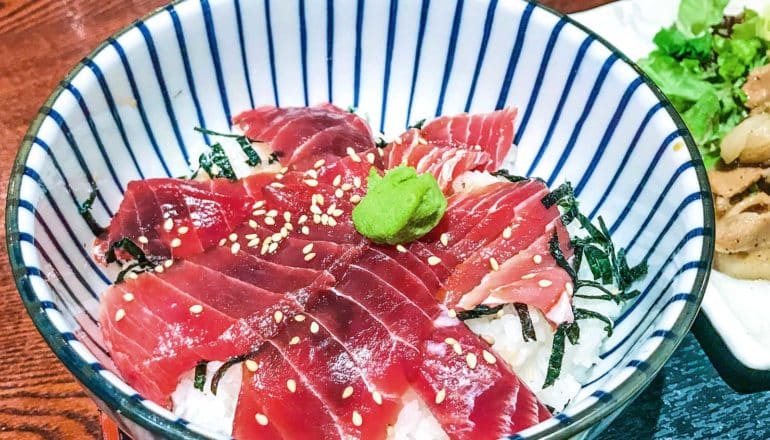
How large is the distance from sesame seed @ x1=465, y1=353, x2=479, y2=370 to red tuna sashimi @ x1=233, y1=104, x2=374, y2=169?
2.30 feet

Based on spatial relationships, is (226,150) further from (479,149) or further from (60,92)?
(479,149)

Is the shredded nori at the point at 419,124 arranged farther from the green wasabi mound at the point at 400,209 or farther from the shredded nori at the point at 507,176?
the green wasabi mound at the point at 400,209

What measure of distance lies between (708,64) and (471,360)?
232 cm

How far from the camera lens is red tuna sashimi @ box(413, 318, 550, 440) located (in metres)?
1.42

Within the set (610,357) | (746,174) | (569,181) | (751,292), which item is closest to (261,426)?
(610,357)

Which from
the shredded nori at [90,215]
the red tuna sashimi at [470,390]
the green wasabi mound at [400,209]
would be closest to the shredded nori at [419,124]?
the green wasabi mound at [400,209]

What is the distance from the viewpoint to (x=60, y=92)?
1711 millimetres

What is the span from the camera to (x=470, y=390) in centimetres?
145

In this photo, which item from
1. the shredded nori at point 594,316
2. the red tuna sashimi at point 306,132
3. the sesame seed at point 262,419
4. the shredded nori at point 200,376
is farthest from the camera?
the red tuna sashimi at point 306,132

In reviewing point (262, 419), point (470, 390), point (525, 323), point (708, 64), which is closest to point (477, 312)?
point (525, 323)

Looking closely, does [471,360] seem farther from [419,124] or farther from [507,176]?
[419,124]

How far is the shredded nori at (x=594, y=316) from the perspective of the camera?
174 centimetres

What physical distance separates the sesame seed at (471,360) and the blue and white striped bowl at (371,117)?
0.26 m

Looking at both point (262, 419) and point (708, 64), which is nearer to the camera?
point (262, 419)
